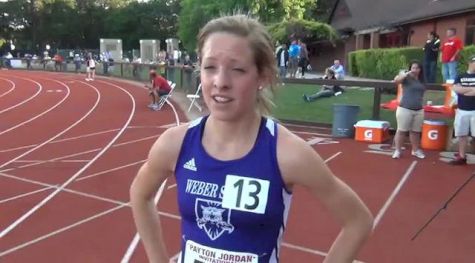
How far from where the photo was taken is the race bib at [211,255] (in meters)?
1.56

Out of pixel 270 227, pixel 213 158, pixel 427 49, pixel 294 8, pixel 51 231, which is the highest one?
pixel 294 8

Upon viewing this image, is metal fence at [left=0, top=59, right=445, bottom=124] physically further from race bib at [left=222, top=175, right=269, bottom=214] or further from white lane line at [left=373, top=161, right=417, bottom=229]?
white lane line at [left=373, top=161, right=417, bottom=229]

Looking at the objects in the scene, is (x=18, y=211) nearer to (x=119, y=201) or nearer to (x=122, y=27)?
(x=119, y=201)

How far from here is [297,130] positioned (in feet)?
39.4

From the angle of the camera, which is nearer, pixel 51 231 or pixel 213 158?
pixel 213 158

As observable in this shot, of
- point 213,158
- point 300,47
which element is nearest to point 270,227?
point 213,158

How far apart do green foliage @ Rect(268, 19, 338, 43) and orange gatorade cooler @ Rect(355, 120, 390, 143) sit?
1803 cm

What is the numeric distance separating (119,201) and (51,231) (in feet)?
3.81

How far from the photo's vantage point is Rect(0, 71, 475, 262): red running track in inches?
190

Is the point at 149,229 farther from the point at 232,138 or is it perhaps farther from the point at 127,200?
the point at 127,200

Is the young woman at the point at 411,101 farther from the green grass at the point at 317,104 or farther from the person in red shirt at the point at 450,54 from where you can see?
the person in red shirt at the point at 450,54

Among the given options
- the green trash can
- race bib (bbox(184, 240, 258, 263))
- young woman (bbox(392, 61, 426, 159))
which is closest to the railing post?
the green trash can

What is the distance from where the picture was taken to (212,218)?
1.55 metres

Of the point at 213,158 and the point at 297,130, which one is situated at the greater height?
the point at 213,158
